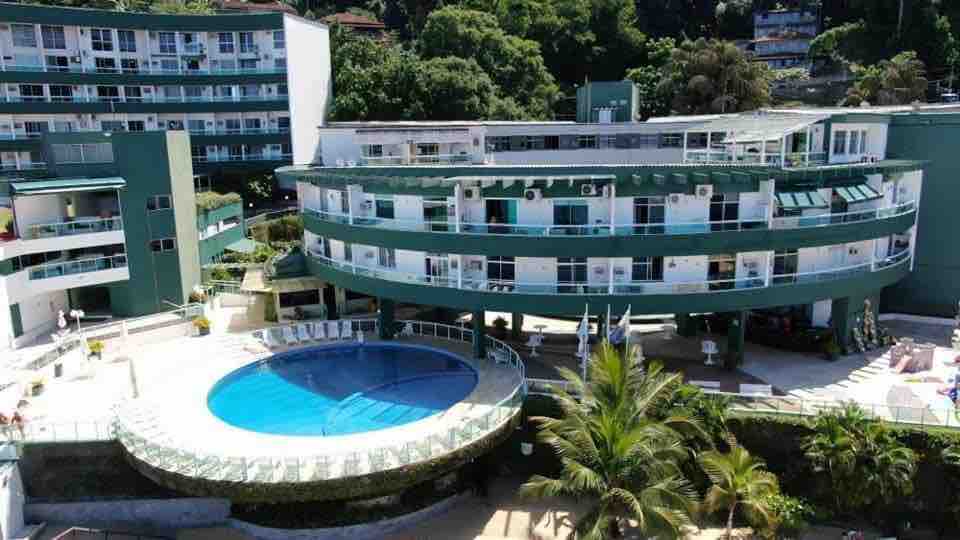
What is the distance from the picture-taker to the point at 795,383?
100 ft

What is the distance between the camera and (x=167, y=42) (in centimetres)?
6662

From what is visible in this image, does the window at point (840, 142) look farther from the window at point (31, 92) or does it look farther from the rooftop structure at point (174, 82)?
the window at point (31, 92)

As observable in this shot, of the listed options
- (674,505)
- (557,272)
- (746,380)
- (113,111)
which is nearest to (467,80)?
(113,111)

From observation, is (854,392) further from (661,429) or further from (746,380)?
(661,429)

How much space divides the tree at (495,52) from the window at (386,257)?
42937 mm

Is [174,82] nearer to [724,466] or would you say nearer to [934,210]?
[724,466]

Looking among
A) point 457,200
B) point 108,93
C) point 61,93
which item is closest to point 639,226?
point 457,200

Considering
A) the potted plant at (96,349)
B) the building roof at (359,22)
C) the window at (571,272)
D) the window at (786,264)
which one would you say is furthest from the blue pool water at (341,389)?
the building roof at (359,22)

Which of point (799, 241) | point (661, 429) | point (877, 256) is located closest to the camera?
point (661, 429)

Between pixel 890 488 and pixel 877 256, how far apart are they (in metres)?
16.0

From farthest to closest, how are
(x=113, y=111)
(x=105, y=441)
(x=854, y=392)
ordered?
1. (x=113, y=111)
2. (x=854, y=392)
3. (x=105, y=441)

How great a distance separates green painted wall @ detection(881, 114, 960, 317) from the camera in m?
39.2

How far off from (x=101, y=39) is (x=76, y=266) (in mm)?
34714

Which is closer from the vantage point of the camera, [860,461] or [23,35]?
[860,461]
